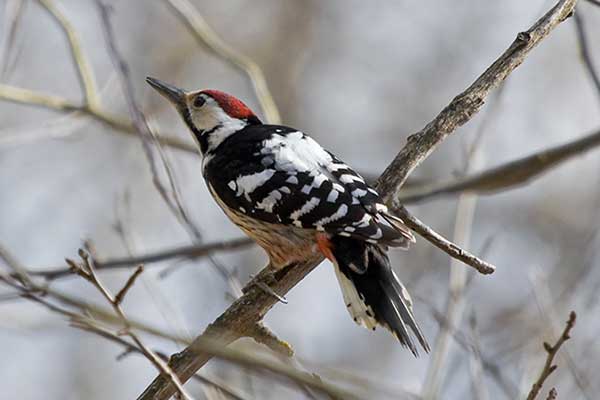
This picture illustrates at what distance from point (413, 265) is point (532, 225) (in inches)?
53.9

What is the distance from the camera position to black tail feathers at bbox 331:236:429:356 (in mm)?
3287

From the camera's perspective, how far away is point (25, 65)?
28.2ft

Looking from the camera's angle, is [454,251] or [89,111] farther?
[89,111]

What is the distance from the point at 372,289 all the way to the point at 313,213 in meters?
0.37

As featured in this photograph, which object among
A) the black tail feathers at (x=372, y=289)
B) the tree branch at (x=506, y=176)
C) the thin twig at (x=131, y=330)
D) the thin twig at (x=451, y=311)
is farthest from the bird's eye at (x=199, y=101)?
the thin twig at (x=131, y=330)

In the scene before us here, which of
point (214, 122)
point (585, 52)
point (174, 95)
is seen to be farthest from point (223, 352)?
point (174, 95)

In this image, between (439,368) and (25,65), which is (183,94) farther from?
(25,65)

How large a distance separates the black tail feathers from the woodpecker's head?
1153 mm

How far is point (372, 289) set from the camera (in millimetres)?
3395

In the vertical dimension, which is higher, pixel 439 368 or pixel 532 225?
pixel 532 225

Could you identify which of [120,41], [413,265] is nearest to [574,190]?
[413,265]

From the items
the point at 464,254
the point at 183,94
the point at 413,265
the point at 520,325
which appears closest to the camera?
the point at 464,254

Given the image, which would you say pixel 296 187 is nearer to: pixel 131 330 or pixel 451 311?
pixel 451 311

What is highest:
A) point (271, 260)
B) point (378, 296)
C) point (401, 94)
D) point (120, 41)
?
point (120, 41)
